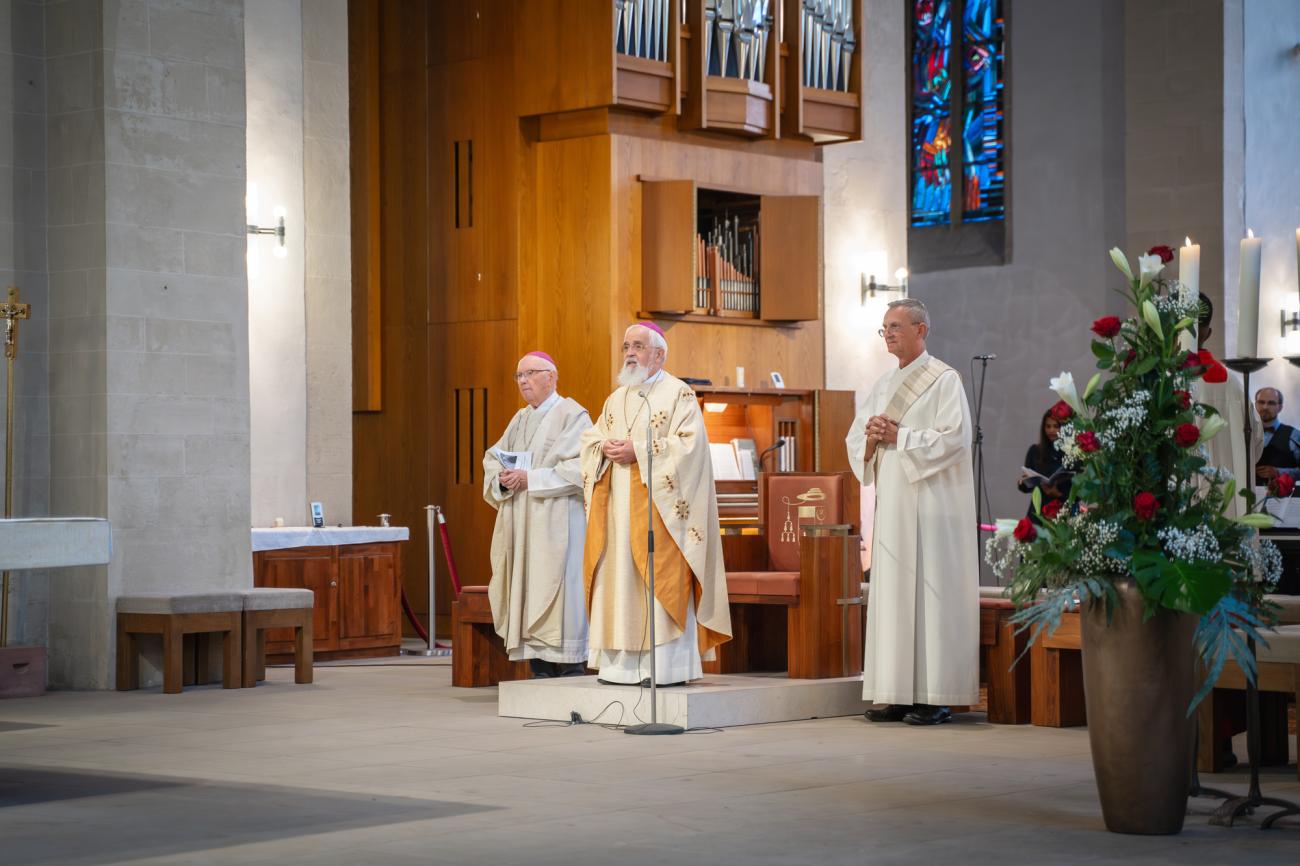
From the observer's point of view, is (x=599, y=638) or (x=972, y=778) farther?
(x=599, y=638)

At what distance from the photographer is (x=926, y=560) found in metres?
8.48

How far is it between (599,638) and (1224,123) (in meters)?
9.57

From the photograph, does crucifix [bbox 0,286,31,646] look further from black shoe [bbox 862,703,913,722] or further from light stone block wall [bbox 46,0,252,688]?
black shoe [bbox 862,703,913,722]

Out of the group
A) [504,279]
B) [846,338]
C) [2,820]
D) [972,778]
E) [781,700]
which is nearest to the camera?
[2,820]

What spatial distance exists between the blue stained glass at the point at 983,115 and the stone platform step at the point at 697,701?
412 inches

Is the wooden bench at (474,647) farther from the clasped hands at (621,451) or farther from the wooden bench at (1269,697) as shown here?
the wooden bench at (1269,697)

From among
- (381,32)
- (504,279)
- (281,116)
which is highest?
(381,32)

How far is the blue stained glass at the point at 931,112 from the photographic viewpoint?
18.9 meters

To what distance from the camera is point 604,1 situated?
1283 centimetres

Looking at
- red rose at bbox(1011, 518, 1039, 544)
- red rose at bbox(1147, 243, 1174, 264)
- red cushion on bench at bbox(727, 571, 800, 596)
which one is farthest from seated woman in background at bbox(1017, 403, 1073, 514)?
red rose at bbox(1011, 518, 1039, 544)

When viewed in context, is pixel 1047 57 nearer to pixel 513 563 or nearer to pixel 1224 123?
pixel 1224 123

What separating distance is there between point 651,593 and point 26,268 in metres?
4.40

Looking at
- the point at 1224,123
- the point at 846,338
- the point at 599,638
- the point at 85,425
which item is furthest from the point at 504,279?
the point at 1224,123

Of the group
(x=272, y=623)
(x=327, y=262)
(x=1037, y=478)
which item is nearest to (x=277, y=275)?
(x=327, y=262)
